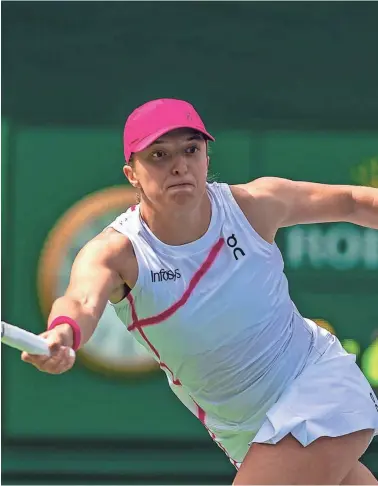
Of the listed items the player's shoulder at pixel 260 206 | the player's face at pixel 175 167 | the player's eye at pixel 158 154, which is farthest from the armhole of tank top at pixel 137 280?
the player's shoulder at pixel 260 206

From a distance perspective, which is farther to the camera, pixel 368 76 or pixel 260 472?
pixel 368 76

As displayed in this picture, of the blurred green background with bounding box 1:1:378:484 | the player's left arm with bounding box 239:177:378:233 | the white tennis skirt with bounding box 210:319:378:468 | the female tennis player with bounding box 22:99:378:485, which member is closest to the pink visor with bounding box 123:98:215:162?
the female tennis player with bounding box 22:99:378:485

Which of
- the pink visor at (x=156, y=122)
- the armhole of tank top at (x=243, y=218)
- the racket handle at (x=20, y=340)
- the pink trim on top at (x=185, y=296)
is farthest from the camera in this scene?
the armhole of tank top at (x=243, y=218)

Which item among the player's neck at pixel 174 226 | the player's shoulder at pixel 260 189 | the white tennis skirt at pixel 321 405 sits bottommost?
the white tennis skirt at pixel 321 405

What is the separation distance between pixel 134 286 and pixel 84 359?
84.8 inches

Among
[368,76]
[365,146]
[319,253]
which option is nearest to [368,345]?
[319,253]

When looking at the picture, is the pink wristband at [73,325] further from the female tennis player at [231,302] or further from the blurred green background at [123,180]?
the blurred green background at [123,180]

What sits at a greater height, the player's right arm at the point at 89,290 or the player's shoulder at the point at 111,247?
the player's shoulder at the point at 111,247

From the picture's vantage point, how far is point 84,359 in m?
5.36

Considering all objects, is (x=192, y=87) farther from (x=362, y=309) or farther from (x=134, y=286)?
(x=134, y=286)

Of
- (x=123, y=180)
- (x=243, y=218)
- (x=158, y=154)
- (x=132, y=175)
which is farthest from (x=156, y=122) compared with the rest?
(x=123, y=180)

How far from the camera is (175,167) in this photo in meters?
3.19

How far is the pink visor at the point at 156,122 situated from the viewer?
319cm

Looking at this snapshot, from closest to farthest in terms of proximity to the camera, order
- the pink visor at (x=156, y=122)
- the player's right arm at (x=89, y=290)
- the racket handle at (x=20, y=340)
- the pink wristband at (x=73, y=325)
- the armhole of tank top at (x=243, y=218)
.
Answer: the racket handle at (x=20, y=340) < the player's right arm at (x=89, y=290) < the pink wristband at (x=73, y=325) < the pink visor at (x=156, y=122) < the armhole of tank top at (x=243, y=218)
